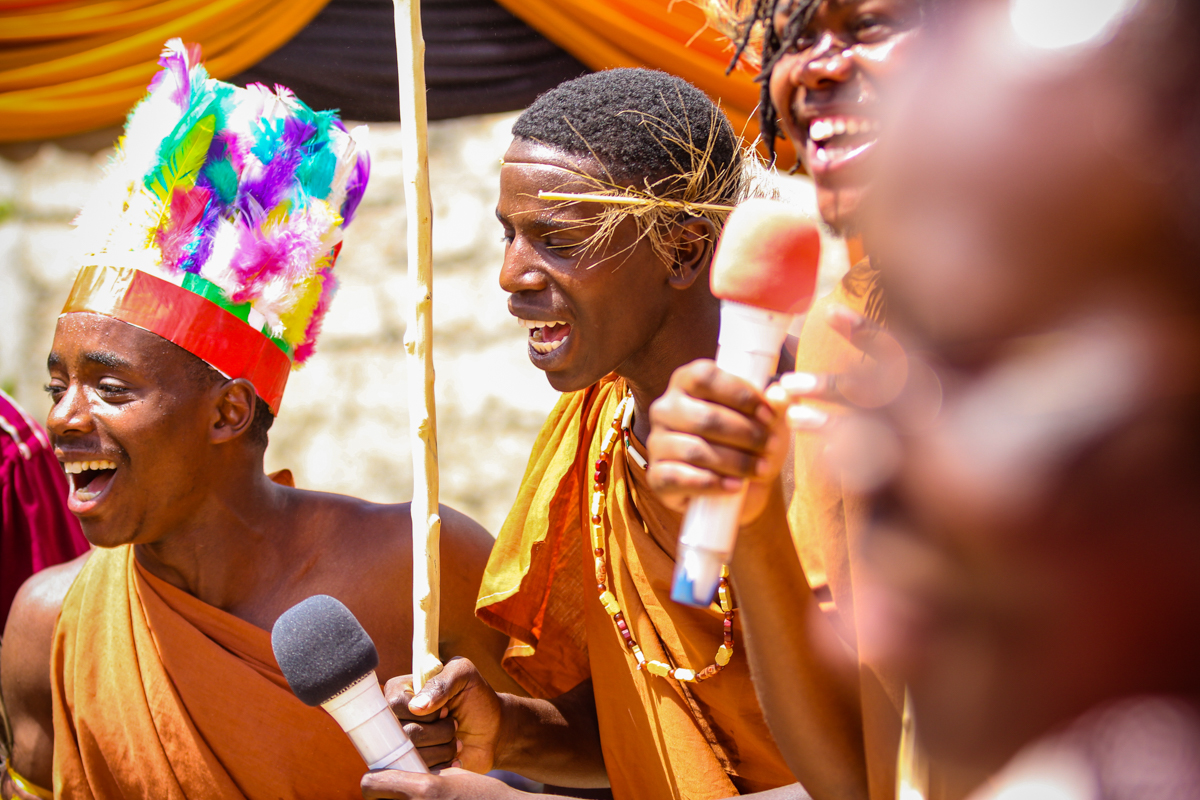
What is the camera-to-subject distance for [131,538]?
2.32 metres

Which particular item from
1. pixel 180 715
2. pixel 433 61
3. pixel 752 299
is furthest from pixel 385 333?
pixel 752 299

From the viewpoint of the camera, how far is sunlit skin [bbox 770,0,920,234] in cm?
118

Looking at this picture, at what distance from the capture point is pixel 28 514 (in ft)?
10.1

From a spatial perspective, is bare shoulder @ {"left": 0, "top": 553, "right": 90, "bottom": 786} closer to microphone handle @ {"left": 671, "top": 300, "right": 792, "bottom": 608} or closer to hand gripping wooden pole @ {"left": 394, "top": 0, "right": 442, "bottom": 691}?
hand gripping wooden pole @ {"left": 394, "top": 0, "right": 442, "bottom": 691}

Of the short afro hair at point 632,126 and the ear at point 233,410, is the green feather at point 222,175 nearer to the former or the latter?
the ear at point 233,410

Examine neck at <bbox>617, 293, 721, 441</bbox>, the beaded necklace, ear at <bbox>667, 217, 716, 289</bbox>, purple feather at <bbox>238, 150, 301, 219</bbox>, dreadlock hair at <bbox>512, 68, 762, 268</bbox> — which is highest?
purple feather at <bbox>238, 150, 301, 219</bbox>

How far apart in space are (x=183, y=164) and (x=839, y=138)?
170cm

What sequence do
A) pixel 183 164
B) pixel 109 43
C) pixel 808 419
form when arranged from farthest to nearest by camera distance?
1. pixel 109 43
2. pixel 183 164
3. pixel 808 419

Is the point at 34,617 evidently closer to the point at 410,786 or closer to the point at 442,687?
the point at 442,687

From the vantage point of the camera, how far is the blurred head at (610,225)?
195 cm

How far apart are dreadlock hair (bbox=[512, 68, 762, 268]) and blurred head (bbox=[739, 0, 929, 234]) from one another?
0.67m

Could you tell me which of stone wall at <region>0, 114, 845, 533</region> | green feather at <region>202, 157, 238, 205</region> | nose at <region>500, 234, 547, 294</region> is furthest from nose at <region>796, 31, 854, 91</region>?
stone wall at <region>0, 114, 845, 533</region>

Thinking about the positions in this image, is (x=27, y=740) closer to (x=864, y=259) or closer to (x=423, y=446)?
(x=423, y=446)

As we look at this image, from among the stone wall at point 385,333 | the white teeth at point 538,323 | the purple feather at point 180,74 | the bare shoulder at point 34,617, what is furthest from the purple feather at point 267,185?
the stone wall at point 385,333
